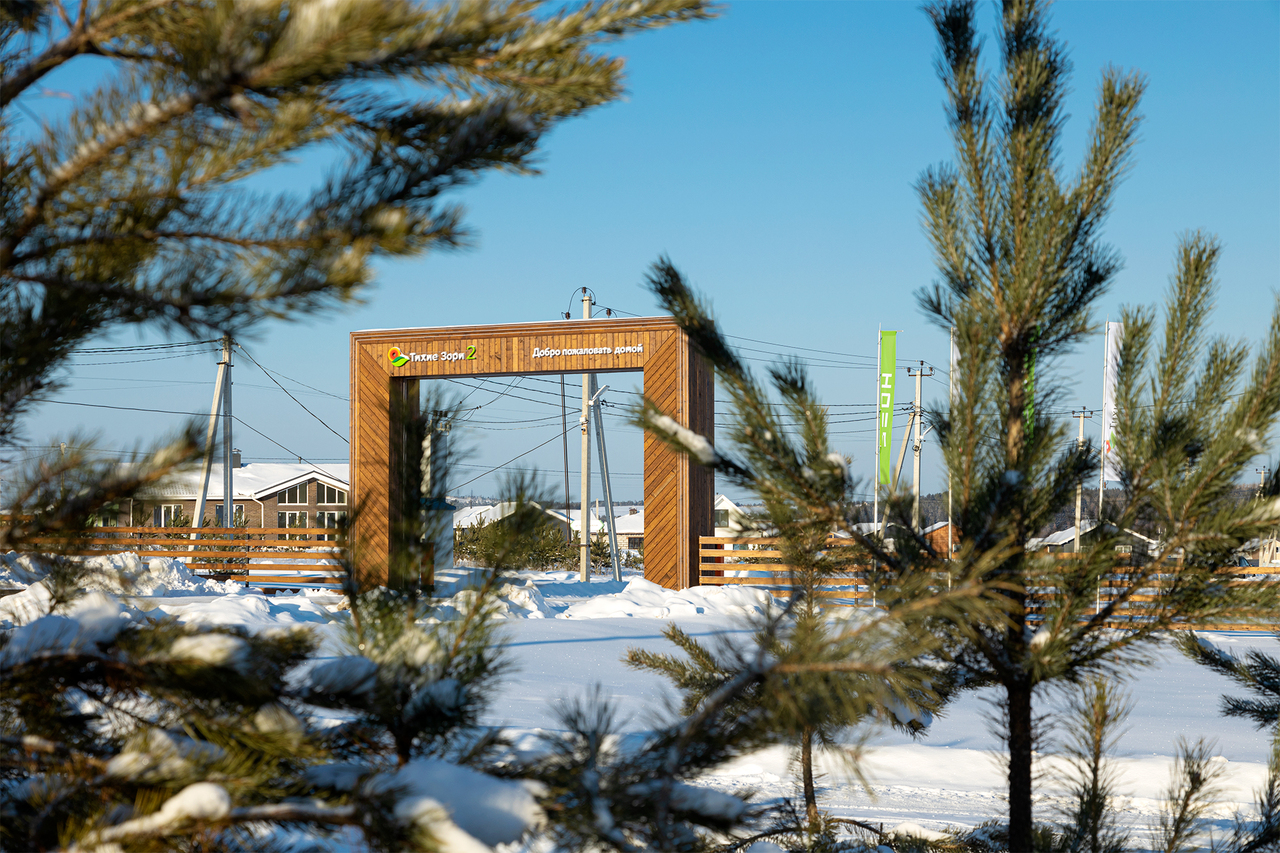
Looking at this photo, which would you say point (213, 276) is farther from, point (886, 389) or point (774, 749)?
point (886, 389)

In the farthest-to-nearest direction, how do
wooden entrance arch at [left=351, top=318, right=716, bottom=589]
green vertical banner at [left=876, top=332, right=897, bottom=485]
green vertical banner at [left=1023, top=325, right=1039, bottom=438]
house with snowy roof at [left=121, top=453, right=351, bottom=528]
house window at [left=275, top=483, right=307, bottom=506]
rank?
house window at [left=275, top=483, right=307, bottom=506] → house with snowy roof at [left=121, top=453, right=351, bottom=528] → green vertical banner at [left=876, top=332, right=897, bottom=485] → wooden entrance arch at [left=351, top=318, right=716, bottom=589] → green vertical banner at [left=1023, top=325, right=1039, bottom=438]

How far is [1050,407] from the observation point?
8.30 feet

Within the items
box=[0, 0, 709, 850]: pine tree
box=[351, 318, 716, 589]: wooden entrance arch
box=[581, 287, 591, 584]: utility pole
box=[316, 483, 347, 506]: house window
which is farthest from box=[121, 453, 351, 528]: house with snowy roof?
box=[0, 0, 709, 850]: pine tree

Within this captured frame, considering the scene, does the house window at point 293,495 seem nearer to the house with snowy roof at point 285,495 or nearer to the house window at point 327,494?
the house with snowy roof at point 285,495

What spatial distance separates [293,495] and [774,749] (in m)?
44.1

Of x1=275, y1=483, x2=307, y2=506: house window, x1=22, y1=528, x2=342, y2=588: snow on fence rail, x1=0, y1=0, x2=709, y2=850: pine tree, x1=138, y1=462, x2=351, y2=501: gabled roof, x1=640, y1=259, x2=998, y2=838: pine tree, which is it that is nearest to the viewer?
x1=0, y1=0, x2=709, y2=850: pine tree

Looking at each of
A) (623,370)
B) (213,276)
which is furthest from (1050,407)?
(623,370)

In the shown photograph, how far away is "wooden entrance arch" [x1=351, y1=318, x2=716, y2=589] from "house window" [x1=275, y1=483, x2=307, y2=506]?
98.1ft

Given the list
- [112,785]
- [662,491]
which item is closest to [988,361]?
[112,785]

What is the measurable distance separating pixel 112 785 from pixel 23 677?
0.88ft

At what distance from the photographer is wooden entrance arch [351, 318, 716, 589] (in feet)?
52.4

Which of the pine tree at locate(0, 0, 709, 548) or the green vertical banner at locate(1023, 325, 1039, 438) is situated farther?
the green vertical banner at locate(1023, 325, 1039, 438)

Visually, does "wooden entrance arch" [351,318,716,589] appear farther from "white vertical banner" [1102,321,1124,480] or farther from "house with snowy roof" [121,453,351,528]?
"house with snowy roof" [121,453,351,528]

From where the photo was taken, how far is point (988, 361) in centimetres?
242
